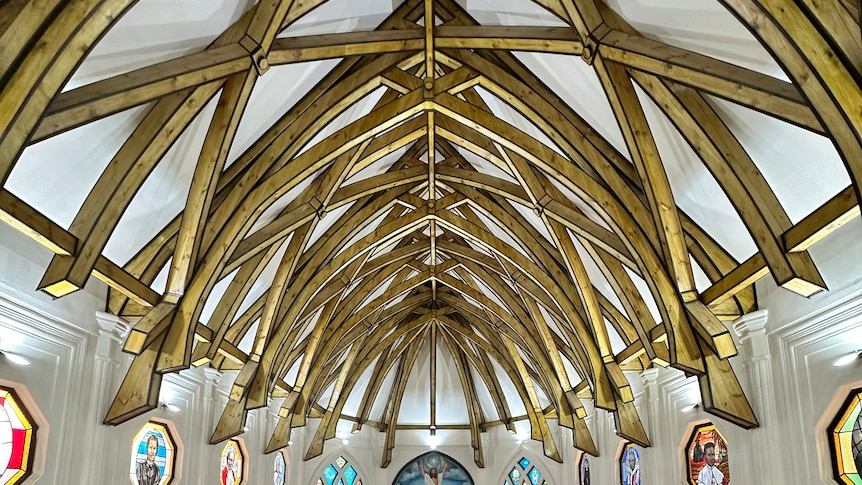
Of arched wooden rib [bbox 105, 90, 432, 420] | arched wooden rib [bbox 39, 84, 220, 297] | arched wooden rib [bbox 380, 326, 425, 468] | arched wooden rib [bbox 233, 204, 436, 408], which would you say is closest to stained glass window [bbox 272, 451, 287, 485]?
arched wooden rib [bbox 380, 326, 425, 468]

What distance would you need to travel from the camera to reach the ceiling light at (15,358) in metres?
7.75

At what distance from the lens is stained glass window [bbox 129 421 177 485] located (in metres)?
11.2

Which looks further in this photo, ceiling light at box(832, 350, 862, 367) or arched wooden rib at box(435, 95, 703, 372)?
arched wooden rib at box(435, 95, 703, 372)

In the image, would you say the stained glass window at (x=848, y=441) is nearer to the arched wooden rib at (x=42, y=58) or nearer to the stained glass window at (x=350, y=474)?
the arched wooden rib at (x=42, y=58)

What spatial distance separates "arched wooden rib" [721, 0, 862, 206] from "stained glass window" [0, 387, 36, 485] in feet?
26.7

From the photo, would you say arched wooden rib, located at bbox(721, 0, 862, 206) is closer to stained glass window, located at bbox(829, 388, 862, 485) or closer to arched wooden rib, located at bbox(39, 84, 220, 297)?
stained glass window, located at bbox(829, 388, 862, 485)

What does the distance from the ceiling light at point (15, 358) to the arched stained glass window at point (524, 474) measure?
17.1m

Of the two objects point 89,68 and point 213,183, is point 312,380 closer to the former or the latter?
point 213,183

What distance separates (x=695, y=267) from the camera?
10688mm

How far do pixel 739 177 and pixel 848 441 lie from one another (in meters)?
3.22

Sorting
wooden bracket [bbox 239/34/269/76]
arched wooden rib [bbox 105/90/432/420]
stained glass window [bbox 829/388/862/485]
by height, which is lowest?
stained glass window [bbox 829/388/862/485]

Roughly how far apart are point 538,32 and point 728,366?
4.90 meters

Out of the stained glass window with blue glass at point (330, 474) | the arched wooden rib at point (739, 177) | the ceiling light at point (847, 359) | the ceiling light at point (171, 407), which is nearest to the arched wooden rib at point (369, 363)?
the stained glass window with blue glass at point (330, 474)

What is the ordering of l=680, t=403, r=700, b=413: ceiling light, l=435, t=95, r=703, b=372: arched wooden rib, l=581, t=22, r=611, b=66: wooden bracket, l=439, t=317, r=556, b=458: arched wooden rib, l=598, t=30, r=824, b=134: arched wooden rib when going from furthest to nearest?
1. l=439, t=317, r=556, b=458: arched wooden rib
2. l=680, t=403, r=700, b=413: ceiling light
3. l=435, t=95, r=703, b=372: arched wooden rib
4. l=581, t=22, r=611, b=66: wooden bracket
5. l=598, t=30, r=824, b=134: arched wooden rib
